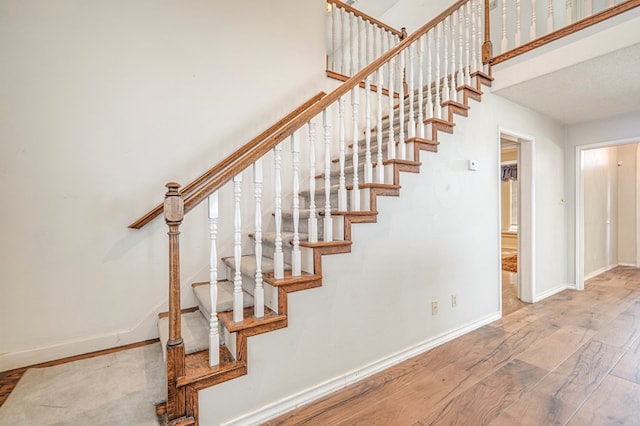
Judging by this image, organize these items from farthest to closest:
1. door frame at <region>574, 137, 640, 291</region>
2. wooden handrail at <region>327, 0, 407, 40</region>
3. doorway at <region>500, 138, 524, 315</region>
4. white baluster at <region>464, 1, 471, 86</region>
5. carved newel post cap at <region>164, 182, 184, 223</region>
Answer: doorway at <region>500, 138, 524, 315</region>
door frame at <region>574, 137, 640, 291</region>
wooden handrail at <region>327, 0, 407, 40</region>
white baluster at <region>464, 1, 471, 86</region>
carved newel post cap at <region>164, 182, 184, 223</region>

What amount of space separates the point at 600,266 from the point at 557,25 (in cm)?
393

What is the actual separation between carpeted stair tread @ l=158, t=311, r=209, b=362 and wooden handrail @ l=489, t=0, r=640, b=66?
11.5 feet

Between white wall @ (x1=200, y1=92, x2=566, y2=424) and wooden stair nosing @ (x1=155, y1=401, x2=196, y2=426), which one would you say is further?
white wall @ (x1=200, y1=92, x2=566, y2=424)

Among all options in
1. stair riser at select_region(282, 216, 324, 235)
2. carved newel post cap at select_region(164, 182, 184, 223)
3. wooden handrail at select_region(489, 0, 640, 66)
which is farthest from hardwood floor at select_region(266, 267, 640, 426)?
wooden handrail at select_region(489, 0, 640, 66)

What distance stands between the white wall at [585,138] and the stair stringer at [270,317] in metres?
3.29

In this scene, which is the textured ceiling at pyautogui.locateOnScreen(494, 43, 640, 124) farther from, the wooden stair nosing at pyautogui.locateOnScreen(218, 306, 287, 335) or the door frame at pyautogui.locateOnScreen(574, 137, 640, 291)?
the wooden stair nosing at pyautogui.locateOnScreen(218, 306, 287, 335)

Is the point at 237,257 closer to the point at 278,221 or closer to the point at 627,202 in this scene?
the point at 278,221

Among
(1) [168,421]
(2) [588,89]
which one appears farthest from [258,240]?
(2) [588,89]

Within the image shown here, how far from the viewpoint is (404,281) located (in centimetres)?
217

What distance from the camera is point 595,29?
2.24 m

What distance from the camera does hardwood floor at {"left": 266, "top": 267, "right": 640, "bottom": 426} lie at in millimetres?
1583

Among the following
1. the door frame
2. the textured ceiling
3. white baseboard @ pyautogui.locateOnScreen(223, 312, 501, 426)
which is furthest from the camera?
the door frame

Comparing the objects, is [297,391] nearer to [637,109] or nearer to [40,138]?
[40,138]

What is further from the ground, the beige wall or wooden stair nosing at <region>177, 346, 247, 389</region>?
the beige wall
